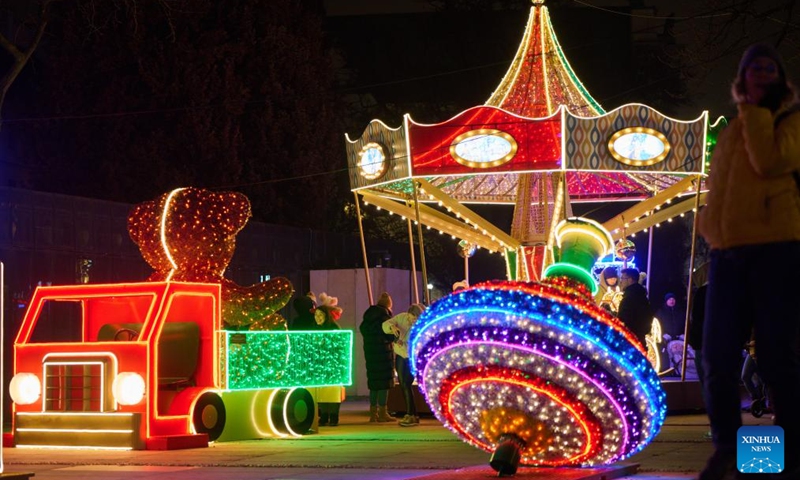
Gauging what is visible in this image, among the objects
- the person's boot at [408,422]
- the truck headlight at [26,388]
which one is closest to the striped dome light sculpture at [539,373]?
the truck headlight at [26,388]

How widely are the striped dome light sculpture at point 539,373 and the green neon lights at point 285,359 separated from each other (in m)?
6.18

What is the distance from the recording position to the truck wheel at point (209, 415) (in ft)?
45.8

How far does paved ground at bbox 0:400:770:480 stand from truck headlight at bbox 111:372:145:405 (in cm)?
53

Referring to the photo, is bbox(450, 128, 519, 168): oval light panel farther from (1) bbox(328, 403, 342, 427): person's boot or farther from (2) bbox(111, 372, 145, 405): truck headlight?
(2) bbox(111, 372, 145, 405): truck headlight

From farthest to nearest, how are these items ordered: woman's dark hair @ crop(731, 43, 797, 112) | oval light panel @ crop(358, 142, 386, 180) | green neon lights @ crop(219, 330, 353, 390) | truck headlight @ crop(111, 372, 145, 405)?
oval light panel @ crop(358, 142, 386, 180) → green neon lights @ crop(219, 330, 353, 390) → truck headlight @ crop(111, 372, 145, 405) → woman's dark hair @ crop(731, 43, 797, 112)

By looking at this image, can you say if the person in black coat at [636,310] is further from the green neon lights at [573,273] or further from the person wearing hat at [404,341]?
the green neon lights at [573,273]

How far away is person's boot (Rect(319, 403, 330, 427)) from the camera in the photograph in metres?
17.5

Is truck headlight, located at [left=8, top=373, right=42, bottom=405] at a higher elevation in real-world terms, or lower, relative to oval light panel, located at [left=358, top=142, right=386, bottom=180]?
lower

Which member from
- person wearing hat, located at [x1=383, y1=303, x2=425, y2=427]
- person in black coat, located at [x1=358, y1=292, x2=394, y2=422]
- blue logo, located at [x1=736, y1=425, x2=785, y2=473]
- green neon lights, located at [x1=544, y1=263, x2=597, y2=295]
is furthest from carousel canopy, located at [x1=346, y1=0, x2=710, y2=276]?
blue logo, located at [x1=736, y1=425, x2=785, y2=473]

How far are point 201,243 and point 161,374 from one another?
5.64ft

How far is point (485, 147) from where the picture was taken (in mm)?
17344

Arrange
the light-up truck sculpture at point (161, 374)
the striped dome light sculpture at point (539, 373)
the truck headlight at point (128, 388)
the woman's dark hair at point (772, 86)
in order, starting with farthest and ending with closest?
the light-up truck sculpture at point (161, 374), the truck headlight at point (128, 388), the striped dome light sculpture at point (539, 373), the woman's dark hair at point (772, 86)

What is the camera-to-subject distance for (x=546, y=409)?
8148 mm

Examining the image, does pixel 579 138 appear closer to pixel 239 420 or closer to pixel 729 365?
pixel 239 420
